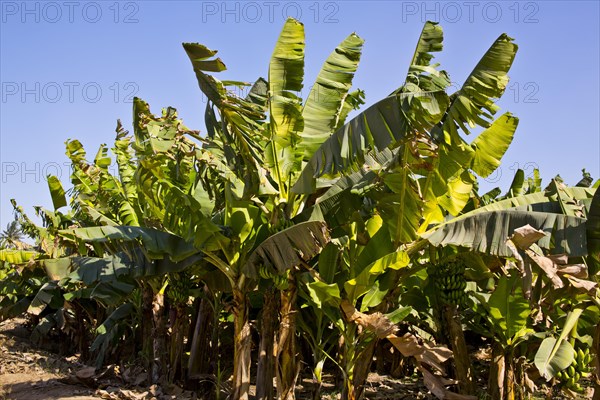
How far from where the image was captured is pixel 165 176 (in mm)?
9445

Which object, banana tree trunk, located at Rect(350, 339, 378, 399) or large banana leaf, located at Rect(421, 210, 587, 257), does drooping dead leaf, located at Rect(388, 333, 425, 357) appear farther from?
large banana leaf, located at Rect(421, 210, 587, 257)

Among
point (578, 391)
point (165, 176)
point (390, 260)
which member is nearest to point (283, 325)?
point (390, 260)

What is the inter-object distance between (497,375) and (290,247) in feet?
13.3

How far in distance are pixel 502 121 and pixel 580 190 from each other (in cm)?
171

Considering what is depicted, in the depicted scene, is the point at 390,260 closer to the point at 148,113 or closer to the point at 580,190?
the point at 580,190

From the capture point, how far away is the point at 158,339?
440 inches

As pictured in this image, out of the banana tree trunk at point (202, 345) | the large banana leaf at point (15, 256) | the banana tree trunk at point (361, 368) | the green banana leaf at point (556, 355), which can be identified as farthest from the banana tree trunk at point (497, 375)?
the large banana leaf at point (15, 256)

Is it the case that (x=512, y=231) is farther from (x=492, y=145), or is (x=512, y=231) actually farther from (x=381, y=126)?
(x=381, y=126)

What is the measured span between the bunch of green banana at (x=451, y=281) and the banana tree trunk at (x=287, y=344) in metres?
2.06

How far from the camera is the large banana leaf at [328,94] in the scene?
8.59m

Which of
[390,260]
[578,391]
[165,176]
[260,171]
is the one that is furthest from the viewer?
[578,391]

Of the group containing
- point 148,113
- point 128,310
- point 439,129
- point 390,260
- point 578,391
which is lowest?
point 578,391

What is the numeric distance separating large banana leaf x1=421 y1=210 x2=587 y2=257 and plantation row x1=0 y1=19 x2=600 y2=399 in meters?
0.02

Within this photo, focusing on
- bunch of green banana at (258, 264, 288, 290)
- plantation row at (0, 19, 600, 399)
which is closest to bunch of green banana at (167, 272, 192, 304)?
plantation row at (0, 19, 600, 399)
